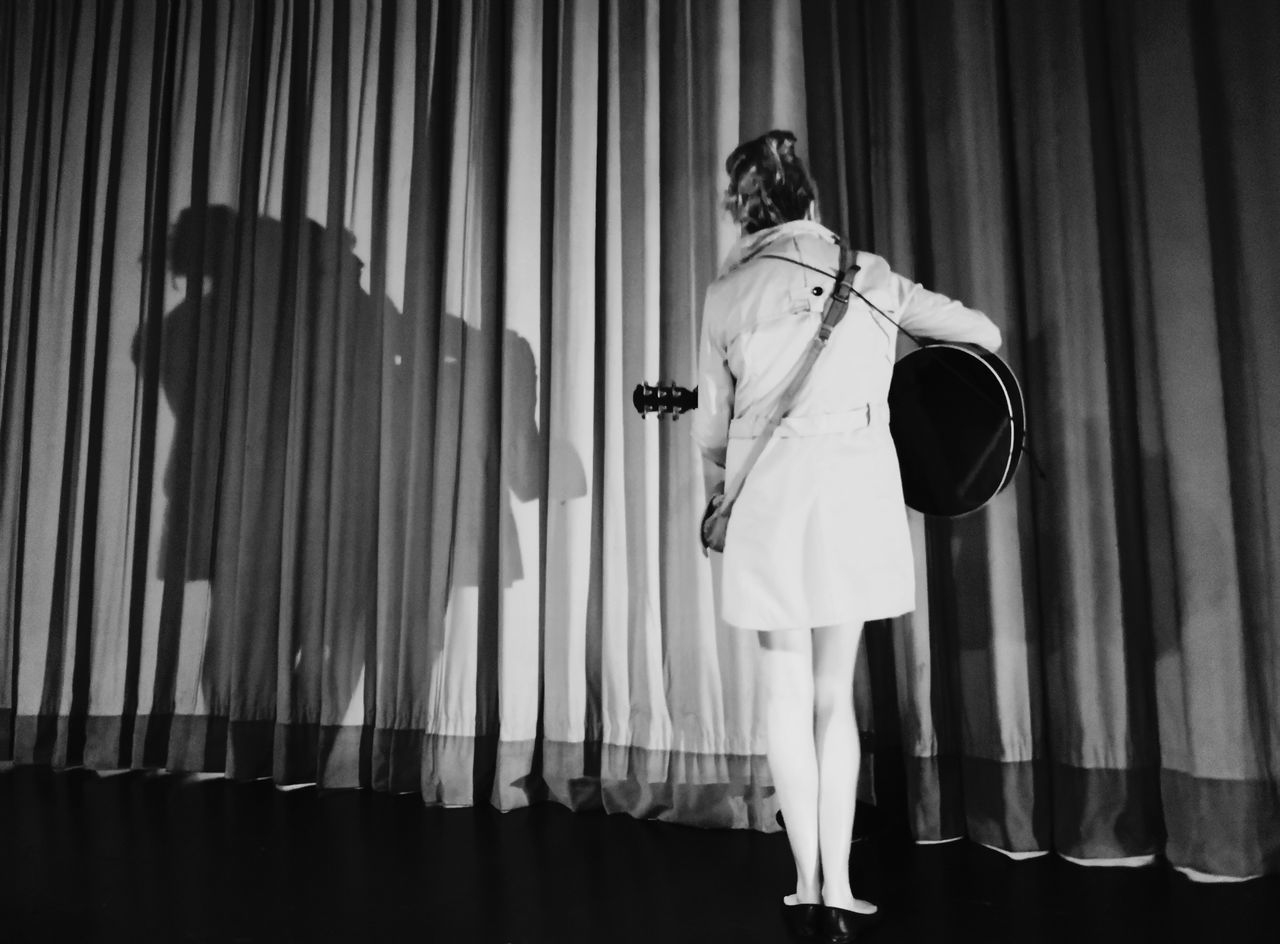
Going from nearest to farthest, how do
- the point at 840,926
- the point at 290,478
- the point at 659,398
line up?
the point at 840,926
the point at 659,398
the point at 290,478

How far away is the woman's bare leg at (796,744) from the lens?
1441mm

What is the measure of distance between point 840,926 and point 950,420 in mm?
944

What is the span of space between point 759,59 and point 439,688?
1.97 m

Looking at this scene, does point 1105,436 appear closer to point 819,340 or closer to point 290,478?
point 819,340

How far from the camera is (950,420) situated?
5.51 ft

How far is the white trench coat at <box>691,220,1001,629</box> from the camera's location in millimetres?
1398

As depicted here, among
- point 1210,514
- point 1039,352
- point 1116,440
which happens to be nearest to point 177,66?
point 1039,352

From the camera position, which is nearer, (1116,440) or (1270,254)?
(1270,254)

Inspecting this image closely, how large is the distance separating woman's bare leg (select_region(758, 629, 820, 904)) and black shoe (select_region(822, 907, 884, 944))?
0.18 ft

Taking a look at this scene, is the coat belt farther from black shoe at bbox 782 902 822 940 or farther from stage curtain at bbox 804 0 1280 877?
black shoe at bbox 782 902 822 940

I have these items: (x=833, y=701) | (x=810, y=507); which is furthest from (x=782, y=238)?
(x=833, y=701)

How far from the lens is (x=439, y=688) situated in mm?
2439

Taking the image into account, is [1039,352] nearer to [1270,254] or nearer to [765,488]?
[1270,254]

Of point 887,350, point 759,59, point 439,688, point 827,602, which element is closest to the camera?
point 827,602
